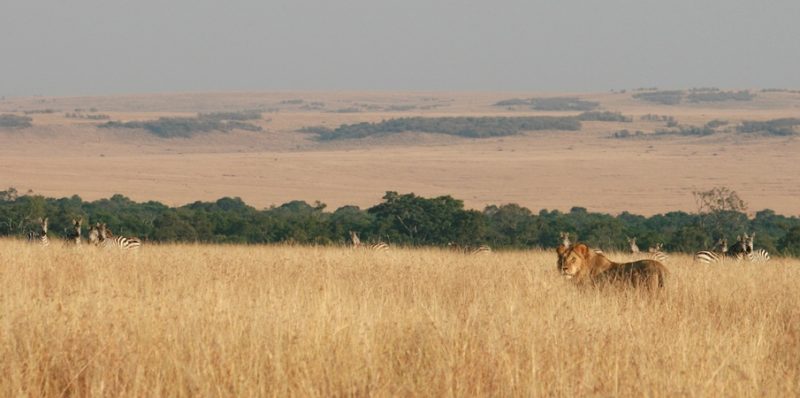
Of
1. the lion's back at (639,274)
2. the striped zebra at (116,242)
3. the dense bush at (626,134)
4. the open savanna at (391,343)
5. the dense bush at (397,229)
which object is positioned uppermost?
the open savanna at (391,343)

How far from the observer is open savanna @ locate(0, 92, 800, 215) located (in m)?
81.7

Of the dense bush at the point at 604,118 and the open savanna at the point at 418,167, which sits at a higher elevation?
the open savanna at the point at 418,167

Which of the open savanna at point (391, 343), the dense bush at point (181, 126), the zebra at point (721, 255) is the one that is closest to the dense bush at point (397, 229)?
the zebra at point (721, 255)

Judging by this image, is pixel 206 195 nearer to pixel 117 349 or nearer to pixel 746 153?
pixel 746 153

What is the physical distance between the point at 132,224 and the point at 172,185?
55263 millimetres

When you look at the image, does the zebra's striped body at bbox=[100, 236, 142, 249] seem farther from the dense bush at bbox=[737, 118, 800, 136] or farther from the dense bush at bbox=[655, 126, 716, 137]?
the dense bush at bbox=[655, 126, 716, 137]

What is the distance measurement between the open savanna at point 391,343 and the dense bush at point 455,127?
468 feet

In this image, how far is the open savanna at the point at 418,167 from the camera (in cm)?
8169

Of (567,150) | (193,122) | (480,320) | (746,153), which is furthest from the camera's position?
(193,122)

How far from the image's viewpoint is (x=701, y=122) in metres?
171

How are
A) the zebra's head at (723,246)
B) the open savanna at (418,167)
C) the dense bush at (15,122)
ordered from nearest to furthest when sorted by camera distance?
the zebra's head at (723,246) → the open savanna at (418,167) → the dense bush at (15,122)

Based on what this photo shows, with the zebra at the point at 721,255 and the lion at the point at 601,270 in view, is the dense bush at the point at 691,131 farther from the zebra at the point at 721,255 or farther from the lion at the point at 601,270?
the lion at the point at 601,270

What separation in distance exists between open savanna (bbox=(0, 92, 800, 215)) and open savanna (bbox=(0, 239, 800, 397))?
61394mm

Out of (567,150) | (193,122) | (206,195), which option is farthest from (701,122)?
(206,195)
